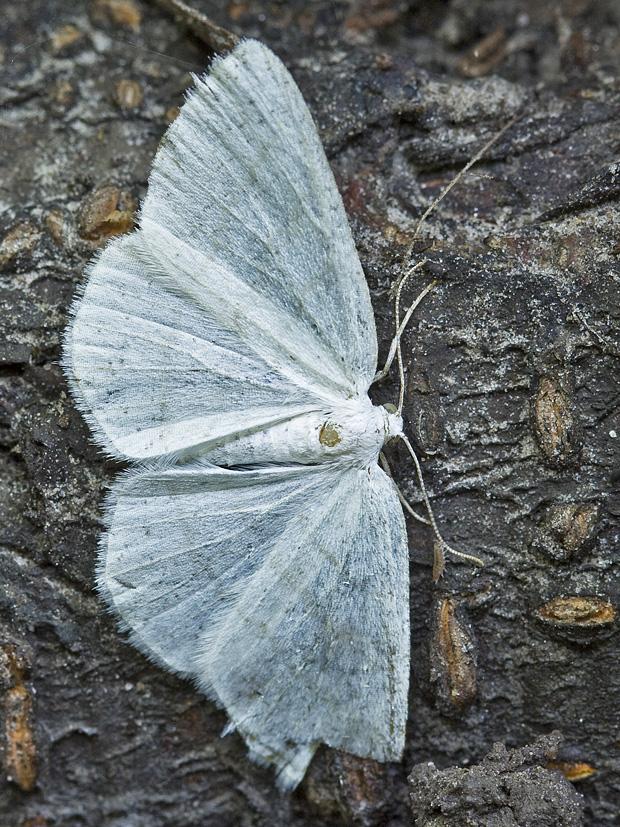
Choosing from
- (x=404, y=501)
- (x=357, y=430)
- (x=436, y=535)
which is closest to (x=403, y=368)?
(x=357, y=430)

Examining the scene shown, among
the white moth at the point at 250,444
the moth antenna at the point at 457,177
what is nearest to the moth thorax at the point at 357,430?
the white moth at the point at 250,444

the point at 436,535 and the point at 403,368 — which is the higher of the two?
the point at 403,368

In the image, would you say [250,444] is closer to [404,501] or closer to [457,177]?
[404,501]

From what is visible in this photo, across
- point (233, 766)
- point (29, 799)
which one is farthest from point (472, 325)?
point (29, 799)

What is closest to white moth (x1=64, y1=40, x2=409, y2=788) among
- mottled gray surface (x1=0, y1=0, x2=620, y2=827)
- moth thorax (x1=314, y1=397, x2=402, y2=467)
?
moth thorax (x1=314, y1=397, x2=402, y2=467)

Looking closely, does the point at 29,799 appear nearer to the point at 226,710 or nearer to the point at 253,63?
the point at 226,710

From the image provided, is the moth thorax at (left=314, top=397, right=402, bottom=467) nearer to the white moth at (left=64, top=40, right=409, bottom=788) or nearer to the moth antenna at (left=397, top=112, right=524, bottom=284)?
the white moth at (left=64, top=40, right=409, bottom=788)
